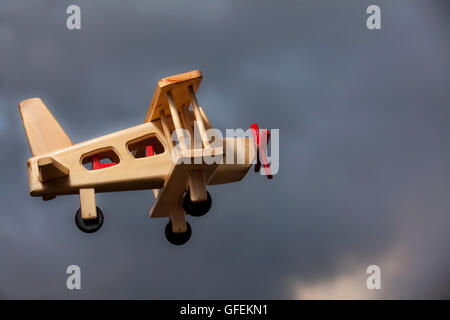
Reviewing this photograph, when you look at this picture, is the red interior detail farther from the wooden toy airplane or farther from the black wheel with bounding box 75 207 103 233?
the black wheel with bounding box 75 207 103 233

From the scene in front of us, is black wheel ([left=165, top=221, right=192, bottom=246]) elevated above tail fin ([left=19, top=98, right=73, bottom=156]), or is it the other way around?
tail fin ([left=19, top=98, right=73, bottom=156])

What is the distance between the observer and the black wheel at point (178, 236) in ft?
44.4

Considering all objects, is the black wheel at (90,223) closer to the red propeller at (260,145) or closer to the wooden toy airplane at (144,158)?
the wooden toy airplane at (144,158)

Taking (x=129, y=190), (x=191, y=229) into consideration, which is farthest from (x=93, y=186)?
(x=191, y=229)

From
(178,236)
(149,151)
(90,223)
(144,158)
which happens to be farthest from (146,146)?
(178,236)

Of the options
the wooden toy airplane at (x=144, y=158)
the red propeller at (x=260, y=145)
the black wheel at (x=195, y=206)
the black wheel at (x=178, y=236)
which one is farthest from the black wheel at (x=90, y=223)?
the red propeller at (x=260, y=145)

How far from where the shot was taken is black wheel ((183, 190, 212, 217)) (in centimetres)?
1210

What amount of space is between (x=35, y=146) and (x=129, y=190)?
6.94 feet

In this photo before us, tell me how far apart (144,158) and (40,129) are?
2.37 meters

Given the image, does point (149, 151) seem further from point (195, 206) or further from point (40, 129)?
point (40, 129)

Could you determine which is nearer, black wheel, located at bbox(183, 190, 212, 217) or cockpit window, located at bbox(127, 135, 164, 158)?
black wheel, located at bbox(183, 190, 212, 217)

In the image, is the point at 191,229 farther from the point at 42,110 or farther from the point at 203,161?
the point at 42,110

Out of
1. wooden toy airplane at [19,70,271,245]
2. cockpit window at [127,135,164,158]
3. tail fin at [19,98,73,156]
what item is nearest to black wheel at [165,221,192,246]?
wooden toy airplane at [19,70,271,245]

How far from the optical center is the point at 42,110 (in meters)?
13.0
